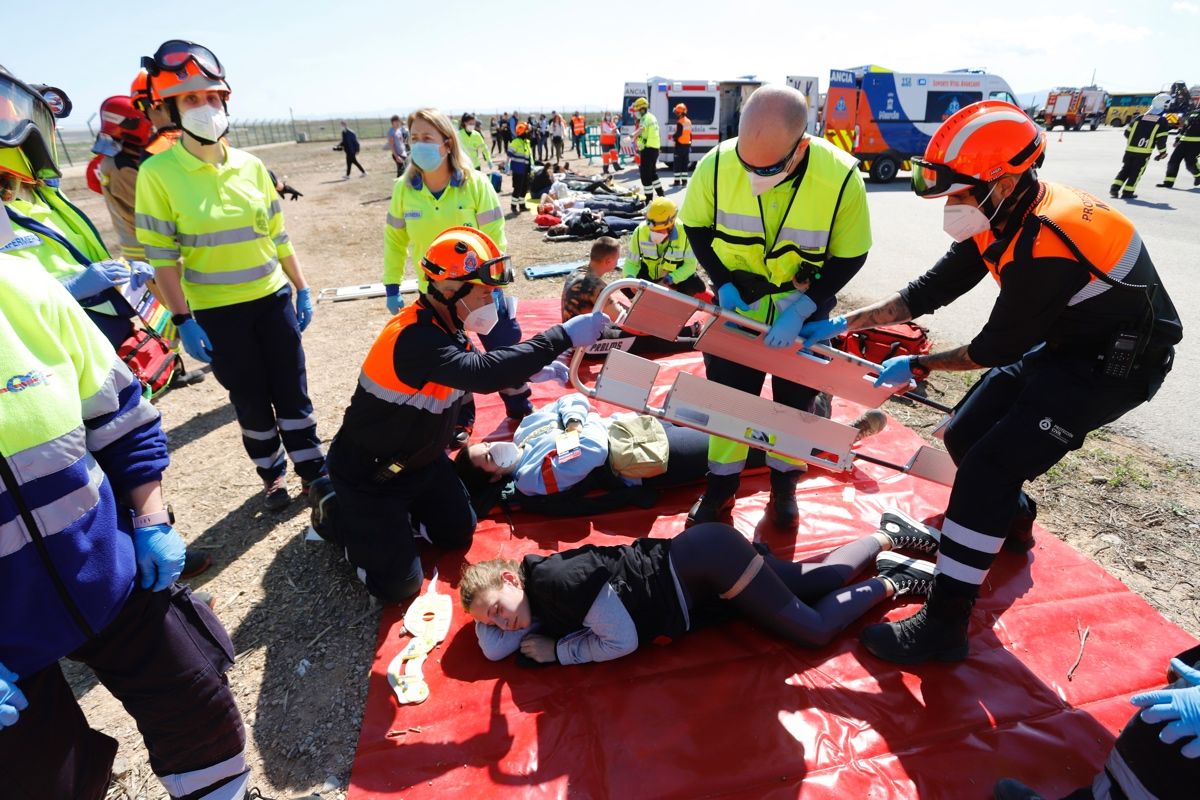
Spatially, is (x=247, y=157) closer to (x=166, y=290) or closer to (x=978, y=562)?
(x=166, y=290)

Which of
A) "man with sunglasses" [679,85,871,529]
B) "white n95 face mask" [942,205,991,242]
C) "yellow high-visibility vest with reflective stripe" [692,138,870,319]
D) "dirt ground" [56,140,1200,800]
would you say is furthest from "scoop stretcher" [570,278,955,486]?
"dirt ground" [56,140,1200,800]

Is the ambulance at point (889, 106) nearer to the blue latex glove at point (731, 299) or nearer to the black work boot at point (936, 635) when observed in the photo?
the blue latex glove at point (731, 299)

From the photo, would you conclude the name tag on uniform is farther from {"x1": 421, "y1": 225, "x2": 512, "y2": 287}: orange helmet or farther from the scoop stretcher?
{"x1": 421, "y1": 225, "x2": 512, "y2": 287}: orange helmet

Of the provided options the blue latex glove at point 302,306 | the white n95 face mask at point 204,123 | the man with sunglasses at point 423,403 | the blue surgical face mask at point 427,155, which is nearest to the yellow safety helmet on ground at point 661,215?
the blue surgical face mask at point 427,155

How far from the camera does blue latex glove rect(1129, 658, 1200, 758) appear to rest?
5.29 feet

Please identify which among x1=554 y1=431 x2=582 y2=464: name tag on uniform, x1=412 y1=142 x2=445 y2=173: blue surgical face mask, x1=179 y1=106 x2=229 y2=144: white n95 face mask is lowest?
x1=554 y1=431 x2=582 y2=464: name tag on uniform

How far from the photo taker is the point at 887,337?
5.50 m

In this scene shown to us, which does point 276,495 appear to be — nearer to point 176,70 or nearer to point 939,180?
point 176,70

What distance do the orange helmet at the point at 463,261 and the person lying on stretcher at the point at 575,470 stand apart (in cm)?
135

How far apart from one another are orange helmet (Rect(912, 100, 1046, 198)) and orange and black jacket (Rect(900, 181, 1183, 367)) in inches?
6.9

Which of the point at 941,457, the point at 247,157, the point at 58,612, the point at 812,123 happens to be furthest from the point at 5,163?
the point at 812,123

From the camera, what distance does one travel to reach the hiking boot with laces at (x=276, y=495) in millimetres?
4195

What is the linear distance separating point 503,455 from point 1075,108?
2106 inches

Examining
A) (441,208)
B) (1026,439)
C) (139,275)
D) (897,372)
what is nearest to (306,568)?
(139,275)
